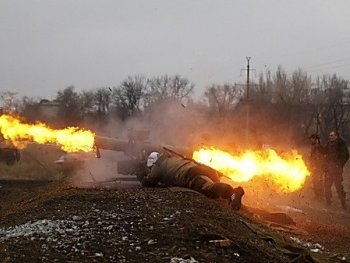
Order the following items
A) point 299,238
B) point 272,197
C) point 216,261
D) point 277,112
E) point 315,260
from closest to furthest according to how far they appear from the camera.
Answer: point 216,261
point 315,260
point 299,238
point 272,197
point 277,112

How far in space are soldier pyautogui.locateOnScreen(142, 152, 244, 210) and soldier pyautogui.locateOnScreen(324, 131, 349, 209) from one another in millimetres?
4600

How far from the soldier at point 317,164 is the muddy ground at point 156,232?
4137mm

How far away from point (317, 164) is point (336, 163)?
811 mm

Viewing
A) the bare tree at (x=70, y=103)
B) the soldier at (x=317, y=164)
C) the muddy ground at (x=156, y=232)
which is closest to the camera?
the muddy ground at (x=156, y=232)

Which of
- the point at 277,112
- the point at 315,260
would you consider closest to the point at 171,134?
the point at 315,260

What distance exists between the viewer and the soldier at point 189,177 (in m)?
12.8

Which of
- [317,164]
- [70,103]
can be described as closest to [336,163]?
[317,164]

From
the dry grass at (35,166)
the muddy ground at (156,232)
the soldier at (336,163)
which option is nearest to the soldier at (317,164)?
the soldier at (336,163)

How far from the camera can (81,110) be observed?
59094mm

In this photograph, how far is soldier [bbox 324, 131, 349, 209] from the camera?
16.8 metres

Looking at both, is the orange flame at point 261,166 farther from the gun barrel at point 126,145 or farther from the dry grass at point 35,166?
the dry grass at point 35,166

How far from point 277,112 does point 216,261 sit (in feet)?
190

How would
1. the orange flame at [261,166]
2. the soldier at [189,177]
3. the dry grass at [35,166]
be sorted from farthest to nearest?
the dry grass at [35,166] → the orange flame at [261,166] → the soldier at [189,177]

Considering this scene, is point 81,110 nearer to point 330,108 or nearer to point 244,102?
point 244,102
